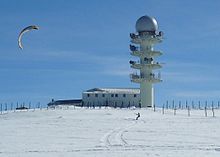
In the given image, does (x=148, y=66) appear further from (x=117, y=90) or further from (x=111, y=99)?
(x=117, y=90)

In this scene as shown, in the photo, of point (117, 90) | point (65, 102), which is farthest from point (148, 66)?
point (65, 102)

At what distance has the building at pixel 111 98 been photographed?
91.5m

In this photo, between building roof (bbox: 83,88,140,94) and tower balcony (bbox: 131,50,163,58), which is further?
building roof (bbox: 83,88,140,94)

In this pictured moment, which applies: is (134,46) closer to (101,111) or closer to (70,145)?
(101,111)

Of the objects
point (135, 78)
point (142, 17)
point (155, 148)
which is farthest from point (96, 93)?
point (155, 148)

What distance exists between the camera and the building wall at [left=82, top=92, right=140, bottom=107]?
91500 millimetres

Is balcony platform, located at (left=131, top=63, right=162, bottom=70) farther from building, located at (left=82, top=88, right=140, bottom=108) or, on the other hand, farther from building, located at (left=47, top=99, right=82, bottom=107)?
building, located at (left=47, top=99, right=82, bottom=107)

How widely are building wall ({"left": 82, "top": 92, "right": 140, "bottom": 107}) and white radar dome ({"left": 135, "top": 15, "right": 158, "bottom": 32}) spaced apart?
12.4m

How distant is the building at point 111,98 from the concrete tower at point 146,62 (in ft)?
15.6

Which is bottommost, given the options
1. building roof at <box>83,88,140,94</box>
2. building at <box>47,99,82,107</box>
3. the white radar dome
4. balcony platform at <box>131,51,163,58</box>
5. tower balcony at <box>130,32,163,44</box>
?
building at <box>47,99,82,107</box>

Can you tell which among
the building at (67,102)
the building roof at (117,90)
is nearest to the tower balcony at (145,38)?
the building roof at (117,90)

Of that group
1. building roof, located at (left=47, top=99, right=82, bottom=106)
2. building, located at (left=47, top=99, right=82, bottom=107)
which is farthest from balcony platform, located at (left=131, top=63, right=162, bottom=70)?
building roof, located at (left=47, top=99, right=82, bottom=106)

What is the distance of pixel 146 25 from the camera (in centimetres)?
8975

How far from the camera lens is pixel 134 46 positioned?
289ft
